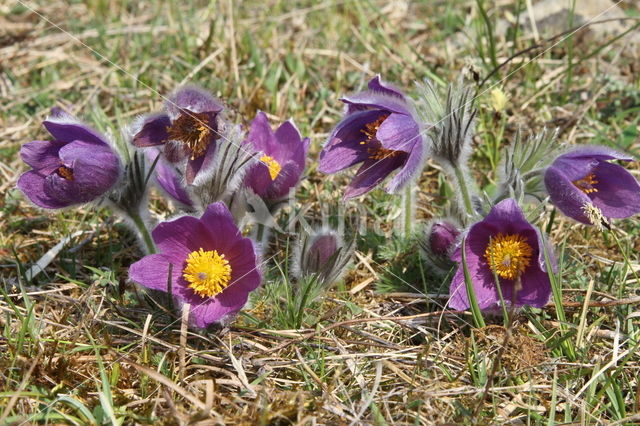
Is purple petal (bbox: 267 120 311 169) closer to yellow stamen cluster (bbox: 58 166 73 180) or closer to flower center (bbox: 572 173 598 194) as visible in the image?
yellow stamen cluster (bbox: 58 166 73 180)

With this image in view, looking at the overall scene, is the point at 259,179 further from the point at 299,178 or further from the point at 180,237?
the point at 180,237

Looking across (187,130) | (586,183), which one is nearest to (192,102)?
(187,130)

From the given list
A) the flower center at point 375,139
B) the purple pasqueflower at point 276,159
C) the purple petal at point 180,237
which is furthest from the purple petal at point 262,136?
the purple petal at point 180,237

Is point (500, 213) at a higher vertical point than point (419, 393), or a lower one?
higher

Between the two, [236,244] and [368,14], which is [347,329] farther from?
[368,14]

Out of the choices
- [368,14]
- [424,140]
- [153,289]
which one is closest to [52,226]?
[153,289]

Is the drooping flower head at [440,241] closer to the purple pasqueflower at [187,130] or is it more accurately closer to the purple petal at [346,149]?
the purple petal at [346,149]
